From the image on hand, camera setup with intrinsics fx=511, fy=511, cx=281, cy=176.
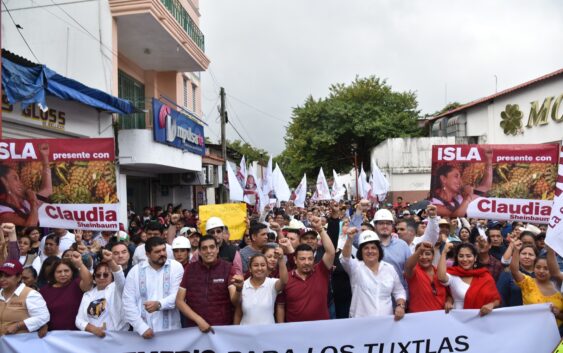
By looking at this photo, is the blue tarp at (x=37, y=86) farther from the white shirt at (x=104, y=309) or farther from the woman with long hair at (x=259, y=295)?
the woman with long hair at (x=259, y=295)

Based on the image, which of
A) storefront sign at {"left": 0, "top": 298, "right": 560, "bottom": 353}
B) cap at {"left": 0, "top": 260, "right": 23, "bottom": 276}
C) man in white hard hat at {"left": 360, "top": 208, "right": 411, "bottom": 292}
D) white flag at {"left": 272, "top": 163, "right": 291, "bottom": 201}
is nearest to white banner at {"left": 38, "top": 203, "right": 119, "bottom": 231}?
cap at {"left": 0, "top": 260, "right": 23, "bottom": 276}

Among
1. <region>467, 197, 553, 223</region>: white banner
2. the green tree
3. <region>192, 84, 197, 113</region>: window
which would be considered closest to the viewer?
<region>467, 197, 553, 223</region>: white banner

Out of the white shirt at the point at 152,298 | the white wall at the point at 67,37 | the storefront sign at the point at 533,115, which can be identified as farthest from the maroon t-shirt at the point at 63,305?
the storefront sign at the point at 533,115

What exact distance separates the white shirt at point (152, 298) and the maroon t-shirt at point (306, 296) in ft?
3.39

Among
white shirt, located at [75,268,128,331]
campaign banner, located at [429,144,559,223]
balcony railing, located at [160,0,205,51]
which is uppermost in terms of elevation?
balcony railing, located at [160,0,205,51]

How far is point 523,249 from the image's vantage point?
5.16m

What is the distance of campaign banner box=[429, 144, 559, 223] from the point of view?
558 centimetres

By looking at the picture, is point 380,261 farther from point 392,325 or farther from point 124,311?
point 124,311

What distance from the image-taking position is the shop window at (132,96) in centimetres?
1448

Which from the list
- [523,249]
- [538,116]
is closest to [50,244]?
[523,249]

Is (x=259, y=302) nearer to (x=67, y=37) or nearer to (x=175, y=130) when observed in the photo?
(x=67, y=37)

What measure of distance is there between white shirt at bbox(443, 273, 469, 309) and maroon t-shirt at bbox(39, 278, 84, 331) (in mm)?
3407

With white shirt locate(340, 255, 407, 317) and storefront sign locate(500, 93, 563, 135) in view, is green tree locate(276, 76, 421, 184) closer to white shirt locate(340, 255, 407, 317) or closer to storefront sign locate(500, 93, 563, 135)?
storefront sign locate(500, 93, 563, 135)

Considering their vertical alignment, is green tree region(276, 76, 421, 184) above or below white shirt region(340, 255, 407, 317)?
above
